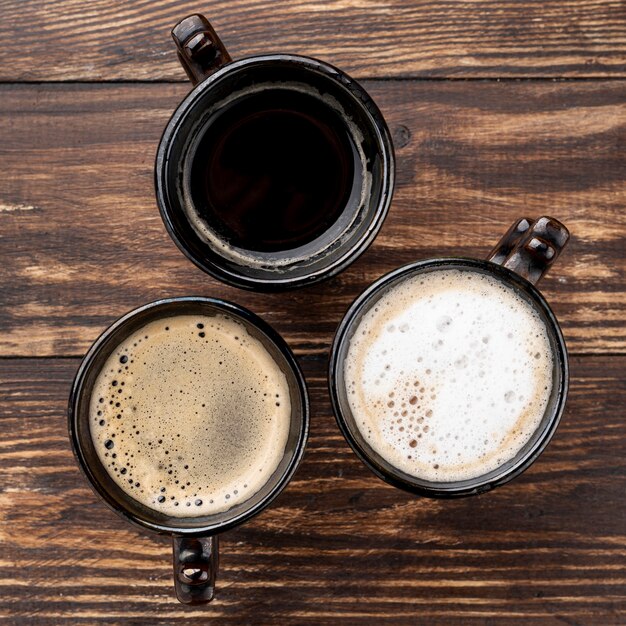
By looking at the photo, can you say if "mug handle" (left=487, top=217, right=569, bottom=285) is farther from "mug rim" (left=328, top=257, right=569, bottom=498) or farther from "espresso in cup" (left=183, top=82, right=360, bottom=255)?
"espresso in cup" (left=183, top=82, right=360, bottom=255)

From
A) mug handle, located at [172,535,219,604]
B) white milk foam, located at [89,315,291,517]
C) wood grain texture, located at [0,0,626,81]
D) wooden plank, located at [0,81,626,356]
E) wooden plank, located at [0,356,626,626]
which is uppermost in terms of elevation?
wood grain texture, located at [0,0,626,81]

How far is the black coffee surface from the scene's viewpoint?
3.12 feet

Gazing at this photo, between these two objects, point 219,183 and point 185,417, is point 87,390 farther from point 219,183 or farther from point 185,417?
point 219,183

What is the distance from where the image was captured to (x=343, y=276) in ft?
3.33

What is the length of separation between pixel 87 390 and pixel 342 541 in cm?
39

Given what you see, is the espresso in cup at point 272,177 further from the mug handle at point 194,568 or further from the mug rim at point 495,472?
the mug handle at point 194,568

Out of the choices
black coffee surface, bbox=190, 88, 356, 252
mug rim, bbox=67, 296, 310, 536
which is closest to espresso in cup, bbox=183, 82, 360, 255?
black coffee surface, bbox=190, 88, 356, 252

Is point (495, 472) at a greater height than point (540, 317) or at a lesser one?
lesser

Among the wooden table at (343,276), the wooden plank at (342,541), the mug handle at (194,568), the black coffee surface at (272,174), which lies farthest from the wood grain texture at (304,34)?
the mug handle at (194,568)

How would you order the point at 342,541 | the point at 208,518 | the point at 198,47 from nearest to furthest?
1. the point at 198,47
2. the point at 208,518
3. the point at 342,541

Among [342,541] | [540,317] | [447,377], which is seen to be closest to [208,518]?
[342,541]

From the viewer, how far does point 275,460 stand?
3.12 ft

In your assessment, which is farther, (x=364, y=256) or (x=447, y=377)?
(x=364, y=256)

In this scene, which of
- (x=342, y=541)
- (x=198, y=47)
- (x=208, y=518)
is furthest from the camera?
(x=342, y=541)
